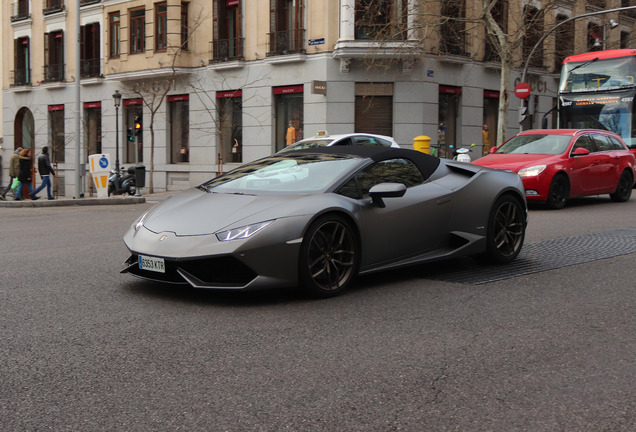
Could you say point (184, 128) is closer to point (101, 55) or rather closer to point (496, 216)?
point (101, 55)

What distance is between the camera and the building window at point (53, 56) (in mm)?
37406

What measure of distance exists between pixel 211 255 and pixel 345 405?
231 cm

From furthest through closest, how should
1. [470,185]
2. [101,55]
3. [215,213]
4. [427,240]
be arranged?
1. [101,55]
2. [470,185]
3. [427,240]
4. [215,213]

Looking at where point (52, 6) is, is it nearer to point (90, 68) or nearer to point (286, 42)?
point (90, 68)

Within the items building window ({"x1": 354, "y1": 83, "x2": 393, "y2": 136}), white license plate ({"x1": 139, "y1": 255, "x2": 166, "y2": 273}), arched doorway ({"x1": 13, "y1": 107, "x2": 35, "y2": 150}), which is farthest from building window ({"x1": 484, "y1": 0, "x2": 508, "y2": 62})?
white license plate ({"x1": 139, "y1": 255, "x2": 166, "y2": 273})

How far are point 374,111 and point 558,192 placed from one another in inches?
546

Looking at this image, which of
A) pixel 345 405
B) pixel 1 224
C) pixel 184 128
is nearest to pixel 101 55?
pixel 184 128

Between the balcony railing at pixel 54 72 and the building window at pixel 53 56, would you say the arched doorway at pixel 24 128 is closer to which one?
the balcony railing at pixel 54 72

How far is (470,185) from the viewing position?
7.47 meters

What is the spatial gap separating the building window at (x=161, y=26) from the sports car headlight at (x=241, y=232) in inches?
1076

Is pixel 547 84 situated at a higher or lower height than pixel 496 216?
higher

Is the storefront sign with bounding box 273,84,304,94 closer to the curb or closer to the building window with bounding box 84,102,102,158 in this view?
the curb

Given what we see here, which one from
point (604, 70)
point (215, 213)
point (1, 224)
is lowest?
point (1, 224)


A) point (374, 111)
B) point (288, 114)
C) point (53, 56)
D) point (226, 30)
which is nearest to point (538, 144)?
point (374, 111)
